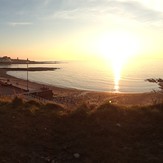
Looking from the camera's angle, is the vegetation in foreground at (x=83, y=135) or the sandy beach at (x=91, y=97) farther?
the sandy beach at (x=91, y=97)

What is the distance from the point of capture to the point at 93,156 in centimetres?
721

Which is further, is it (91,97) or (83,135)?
(91,97)

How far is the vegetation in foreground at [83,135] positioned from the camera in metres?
7.26

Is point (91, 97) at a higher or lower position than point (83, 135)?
lower

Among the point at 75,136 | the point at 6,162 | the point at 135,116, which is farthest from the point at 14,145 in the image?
the point at 135,116

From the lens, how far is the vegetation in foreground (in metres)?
7.26

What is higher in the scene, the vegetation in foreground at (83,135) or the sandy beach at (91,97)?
the vegetation in foreground at (83,135)

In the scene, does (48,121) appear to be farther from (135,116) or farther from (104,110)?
(135,116)

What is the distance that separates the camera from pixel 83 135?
870cm

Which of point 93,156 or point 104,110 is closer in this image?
point 93,156

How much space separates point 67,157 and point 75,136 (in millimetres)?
1401

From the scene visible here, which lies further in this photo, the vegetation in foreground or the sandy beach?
the sandy beach

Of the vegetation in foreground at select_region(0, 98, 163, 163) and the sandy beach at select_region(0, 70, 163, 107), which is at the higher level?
the vegetation in foreground at select_region(0, 98, 163, 163)

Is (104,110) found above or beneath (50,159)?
Answer: above
